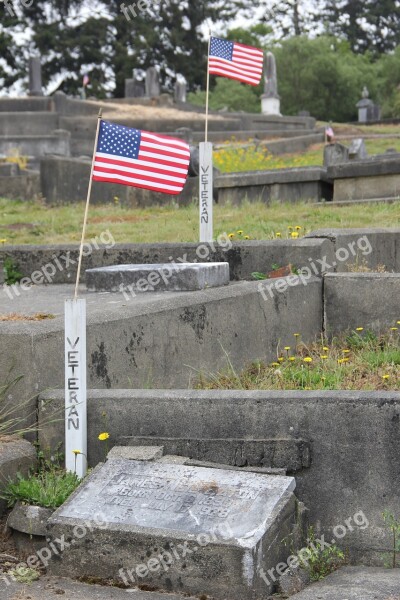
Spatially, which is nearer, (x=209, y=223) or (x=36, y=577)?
(x=36, y=577)

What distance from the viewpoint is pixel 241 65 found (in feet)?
36.6

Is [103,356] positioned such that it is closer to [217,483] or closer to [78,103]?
[217,483]

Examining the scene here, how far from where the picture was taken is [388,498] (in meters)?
5.04

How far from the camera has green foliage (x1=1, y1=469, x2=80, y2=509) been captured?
16.5 feet

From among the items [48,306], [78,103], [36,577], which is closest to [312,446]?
[36,577]

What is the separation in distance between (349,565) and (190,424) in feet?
3.41

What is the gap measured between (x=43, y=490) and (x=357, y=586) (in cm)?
158

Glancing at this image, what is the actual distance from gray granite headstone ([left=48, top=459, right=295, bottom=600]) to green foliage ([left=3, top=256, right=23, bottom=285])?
4.64 metres

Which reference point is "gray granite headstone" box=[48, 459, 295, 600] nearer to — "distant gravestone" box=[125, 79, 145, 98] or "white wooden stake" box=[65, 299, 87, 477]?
"white wooden stake" box=[65, 299, 87, 477]

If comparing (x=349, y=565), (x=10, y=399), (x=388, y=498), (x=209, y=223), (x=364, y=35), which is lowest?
(x=349, y=565)

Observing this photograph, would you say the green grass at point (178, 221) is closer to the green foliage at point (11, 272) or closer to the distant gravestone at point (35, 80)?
the green foliage at point (11, 272)

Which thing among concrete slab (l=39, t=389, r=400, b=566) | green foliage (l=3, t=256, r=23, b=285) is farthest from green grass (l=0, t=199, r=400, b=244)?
concrete slab (l=39, t=389, r=400, b=566)

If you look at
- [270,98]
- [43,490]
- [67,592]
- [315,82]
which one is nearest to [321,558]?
[67,592]

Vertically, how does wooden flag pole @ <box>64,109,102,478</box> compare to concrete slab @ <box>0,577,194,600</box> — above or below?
above
